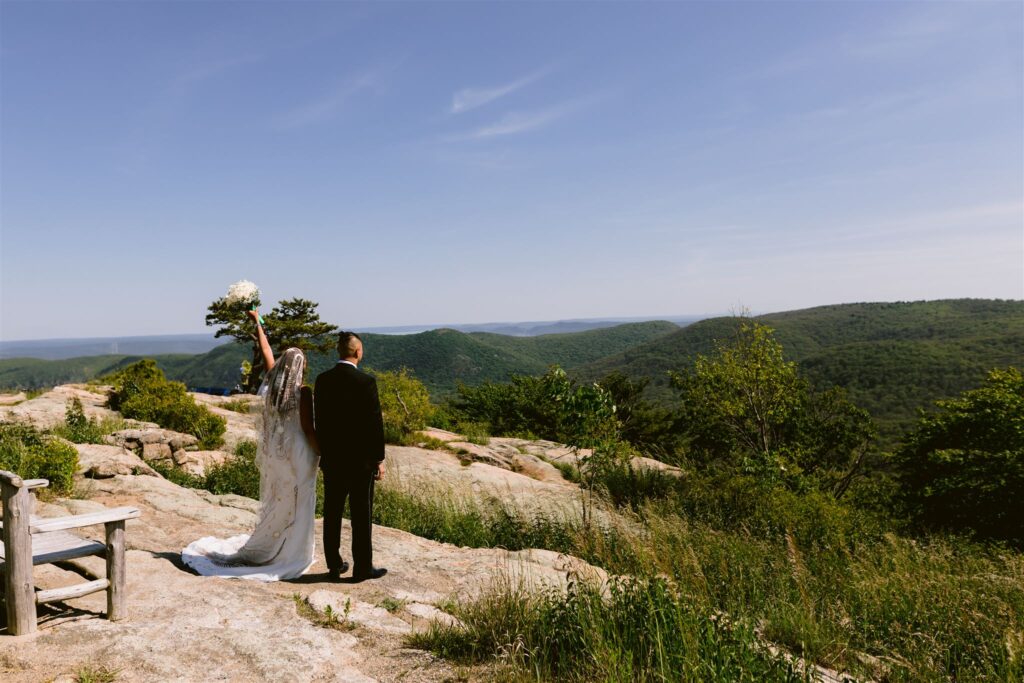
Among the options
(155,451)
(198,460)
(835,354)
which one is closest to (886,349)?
(835,354)

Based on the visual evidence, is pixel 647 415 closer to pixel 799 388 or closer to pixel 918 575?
pixel 799 388

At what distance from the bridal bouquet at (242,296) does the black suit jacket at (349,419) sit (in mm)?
1476

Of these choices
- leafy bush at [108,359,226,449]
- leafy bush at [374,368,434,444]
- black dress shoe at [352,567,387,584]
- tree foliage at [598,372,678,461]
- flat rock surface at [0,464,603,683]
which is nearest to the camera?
flat rock surface at [0,464,603,683]

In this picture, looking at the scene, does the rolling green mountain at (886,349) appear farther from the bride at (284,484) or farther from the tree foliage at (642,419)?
the bride at (284,484)

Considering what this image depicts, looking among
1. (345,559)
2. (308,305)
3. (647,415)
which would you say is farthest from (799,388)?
(308,305)

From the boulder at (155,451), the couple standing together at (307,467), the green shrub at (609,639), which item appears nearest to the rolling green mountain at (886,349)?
the boulder at (155,451)

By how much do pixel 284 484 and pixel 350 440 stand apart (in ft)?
2.96

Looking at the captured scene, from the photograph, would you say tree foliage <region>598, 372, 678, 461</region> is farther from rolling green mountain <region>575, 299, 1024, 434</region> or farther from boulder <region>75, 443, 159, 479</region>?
boulder <region>75, 443, 159, 479</region>

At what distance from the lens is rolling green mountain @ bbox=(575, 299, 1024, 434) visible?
81.6 metres

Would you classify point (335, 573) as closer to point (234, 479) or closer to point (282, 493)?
point (282, 493)

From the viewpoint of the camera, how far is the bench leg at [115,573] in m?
4.00

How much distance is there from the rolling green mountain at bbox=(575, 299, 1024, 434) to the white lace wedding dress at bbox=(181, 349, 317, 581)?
21.1 m

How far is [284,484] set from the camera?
5.52 m

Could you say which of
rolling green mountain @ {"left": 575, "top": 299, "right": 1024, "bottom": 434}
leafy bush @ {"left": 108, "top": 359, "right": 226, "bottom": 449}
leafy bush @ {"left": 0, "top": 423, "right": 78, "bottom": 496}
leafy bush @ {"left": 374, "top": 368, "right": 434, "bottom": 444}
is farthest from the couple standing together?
rolling green mountain @ {"left": 575, "top": 299, "right": 1024, "bottom": 434}
